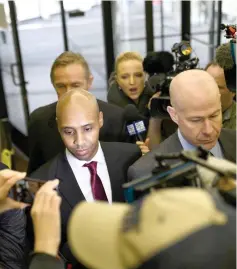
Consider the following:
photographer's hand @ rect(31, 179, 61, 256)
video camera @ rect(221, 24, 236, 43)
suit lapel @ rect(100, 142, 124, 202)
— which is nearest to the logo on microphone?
suit lapel @ rect(100, 142, 124, 202)

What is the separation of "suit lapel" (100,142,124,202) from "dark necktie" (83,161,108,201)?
4cm

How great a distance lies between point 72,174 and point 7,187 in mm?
400

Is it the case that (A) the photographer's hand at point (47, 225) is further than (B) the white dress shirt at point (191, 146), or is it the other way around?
(B) the white dress shirt at point (191, 146)

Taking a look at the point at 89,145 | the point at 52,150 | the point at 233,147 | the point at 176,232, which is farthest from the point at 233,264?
the point at 52,150

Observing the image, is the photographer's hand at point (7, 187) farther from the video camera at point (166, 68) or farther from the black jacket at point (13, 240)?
the video camera at point (166, 68)

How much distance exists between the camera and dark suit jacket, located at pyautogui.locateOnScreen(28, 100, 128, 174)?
1715mm

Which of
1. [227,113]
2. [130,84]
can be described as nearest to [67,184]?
[227,113]

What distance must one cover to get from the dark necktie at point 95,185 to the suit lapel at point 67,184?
0.04 m

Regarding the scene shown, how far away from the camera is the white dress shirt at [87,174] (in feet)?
4.14

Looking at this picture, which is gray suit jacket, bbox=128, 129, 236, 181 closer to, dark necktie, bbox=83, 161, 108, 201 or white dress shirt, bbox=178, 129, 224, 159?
white dress shirt, bbox=178, 129, 224, 159

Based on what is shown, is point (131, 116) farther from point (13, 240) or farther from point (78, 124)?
point (13, 240)

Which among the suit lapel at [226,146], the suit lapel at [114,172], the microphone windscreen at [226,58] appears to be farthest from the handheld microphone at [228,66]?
the suit lapel at [114,172]

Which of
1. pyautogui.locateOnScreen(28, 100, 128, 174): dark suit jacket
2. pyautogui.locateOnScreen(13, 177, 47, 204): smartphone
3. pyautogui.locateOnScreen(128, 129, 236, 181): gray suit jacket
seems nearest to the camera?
pyautogui.locateOnScreen(13, 177, 47, 204): smartphone

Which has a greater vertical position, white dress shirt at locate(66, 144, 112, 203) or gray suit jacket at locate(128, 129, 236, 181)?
gray suit jacket at locate(128, 129, 236, 181)
